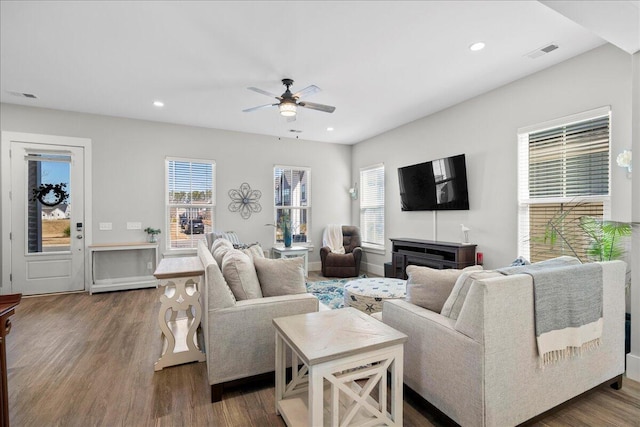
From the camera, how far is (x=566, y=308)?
1749 millimetres

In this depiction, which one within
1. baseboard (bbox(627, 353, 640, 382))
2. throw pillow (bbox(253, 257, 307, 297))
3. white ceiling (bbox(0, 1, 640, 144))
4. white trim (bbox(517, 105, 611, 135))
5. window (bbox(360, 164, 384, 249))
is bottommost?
baseboard (bbox(627, 353, 640, 382))

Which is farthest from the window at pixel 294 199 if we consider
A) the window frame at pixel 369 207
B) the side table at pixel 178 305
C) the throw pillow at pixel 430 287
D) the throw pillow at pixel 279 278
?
the throw pillow at pixel 430 287

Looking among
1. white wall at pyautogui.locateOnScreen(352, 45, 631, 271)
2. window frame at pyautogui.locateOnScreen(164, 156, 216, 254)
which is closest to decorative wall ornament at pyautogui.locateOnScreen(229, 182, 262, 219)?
window frame at pyautogui.locateOnScreen(164, 156, 216, 254)

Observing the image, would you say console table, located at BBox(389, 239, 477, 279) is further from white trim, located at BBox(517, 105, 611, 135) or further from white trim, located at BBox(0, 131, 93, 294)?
white trim, located at BBox(0, 131, 93, 294)

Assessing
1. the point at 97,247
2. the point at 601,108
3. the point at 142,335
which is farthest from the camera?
the point at 97,247

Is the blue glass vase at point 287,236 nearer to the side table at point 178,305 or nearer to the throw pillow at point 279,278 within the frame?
the side table at point 178,305

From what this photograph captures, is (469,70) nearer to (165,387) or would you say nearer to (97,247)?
(165,387)

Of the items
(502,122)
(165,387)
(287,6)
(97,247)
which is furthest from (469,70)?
(97,247)

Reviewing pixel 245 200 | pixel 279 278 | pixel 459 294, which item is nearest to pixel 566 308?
pixel 459 294

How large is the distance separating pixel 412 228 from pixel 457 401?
12.7ft

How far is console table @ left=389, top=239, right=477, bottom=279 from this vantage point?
13.3 ft

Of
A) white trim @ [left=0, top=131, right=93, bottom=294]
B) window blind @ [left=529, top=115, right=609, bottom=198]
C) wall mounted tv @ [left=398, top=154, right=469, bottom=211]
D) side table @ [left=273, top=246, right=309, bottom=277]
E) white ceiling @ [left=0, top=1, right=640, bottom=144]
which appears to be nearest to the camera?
white ceiling @ [left=0, top=1, right=640, bottom=144]

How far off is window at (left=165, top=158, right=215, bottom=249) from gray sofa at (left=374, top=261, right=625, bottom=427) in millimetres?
4687

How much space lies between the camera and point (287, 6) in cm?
234
